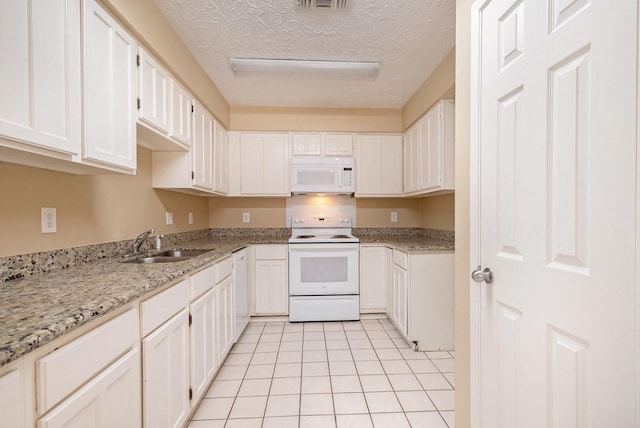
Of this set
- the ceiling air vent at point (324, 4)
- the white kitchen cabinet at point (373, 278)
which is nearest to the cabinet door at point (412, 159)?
the white kitchen cabinet at point (373, 278)

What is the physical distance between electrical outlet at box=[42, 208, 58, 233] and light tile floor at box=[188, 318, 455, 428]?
1273 mm

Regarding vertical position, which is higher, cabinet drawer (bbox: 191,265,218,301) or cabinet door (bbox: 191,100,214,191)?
cabinet door (bbox: 191,100,214,191)

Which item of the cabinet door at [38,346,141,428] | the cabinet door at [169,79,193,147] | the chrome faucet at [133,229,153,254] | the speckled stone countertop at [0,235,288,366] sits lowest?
the cabinet door at [38,346,141,428]

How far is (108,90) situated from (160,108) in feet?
1.53

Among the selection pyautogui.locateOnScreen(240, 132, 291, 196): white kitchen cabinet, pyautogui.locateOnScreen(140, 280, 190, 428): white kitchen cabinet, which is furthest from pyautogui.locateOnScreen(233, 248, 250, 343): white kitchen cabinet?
pyautogui.locateOnScreen(140, 280, 190, 428): white kitchen cabinet

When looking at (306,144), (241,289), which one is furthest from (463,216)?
(306,144)

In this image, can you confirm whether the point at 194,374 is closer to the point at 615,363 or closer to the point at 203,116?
the point at 615,363

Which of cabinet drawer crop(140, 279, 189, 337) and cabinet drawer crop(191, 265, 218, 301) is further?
cabinet drawer crop(191, 265, 218, 301)

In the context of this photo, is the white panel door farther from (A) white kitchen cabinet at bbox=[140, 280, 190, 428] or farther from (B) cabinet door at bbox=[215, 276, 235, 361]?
(B) cabinet door at bbox=[215, 276, 235, 361]

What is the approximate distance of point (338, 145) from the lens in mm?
3340

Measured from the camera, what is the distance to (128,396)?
995mm

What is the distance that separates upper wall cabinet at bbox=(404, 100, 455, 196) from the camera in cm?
244

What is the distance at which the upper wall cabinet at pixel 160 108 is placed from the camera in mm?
1586

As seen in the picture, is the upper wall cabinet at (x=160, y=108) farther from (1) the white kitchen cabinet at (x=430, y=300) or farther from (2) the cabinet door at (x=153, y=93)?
(1) the white kitchen cabinet at (x=430, y=300)
